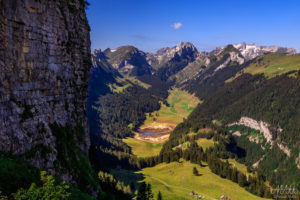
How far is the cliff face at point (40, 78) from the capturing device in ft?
102

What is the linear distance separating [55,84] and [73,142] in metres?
13.4

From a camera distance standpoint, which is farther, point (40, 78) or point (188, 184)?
point (188, 184)

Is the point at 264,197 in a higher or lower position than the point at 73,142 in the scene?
lower

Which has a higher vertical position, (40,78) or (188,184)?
(40,78)

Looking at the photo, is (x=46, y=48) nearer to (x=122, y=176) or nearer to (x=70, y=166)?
(x=70, y=166)

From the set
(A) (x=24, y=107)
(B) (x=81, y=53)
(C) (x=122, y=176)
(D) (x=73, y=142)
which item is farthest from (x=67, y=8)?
(C) (x=122, y=176)

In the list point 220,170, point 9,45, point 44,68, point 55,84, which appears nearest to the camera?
point 9,45

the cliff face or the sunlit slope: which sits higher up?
the cliff face

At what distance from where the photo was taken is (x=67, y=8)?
151 feet

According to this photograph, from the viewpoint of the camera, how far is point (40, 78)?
37.8 meters

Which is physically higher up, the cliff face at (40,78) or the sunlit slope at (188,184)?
the cliff face at (40,78)

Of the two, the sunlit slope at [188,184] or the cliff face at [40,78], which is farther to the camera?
the sunlit slope at [188,184]

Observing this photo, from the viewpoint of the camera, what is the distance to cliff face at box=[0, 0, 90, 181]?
31.1 meters

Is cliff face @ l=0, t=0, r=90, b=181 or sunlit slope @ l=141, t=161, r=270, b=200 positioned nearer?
cliff face @ l=0, t=0, r=90, b=181
